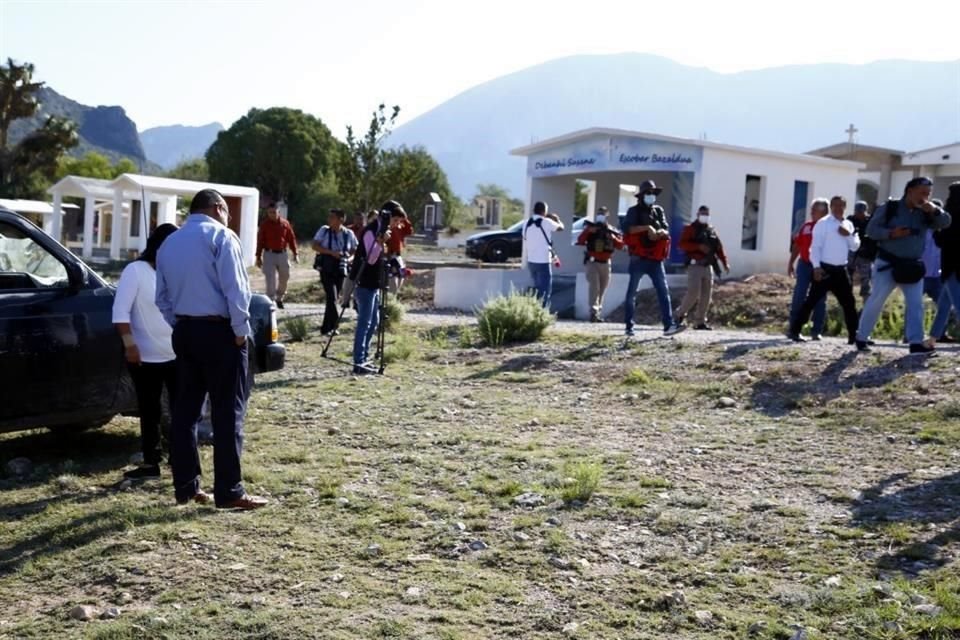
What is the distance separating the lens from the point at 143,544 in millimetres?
5574

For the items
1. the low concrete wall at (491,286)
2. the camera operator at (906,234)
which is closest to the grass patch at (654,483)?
the camera operator at (906,234)

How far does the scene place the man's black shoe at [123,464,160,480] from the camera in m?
6.95

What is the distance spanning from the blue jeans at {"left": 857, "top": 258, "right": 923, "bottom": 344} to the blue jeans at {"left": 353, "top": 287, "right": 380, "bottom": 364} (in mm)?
4850

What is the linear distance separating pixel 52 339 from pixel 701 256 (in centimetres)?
912

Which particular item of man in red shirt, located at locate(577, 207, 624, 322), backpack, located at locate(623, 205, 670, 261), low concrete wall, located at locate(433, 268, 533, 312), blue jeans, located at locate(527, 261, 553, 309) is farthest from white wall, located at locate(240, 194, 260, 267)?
backpack, located at locate(623, 205, 670, 261)

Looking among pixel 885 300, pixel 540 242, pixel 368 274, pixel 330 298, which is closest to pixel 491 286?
pixel 540 242

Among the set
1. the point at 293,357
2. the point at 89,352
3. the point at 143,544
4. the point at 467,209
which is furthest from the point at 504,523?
the point at 467,209

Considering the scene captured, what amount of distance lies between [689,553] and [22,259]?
14.8ft

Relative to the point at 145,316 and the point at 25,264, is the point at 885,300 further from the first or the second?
the point at 25,264

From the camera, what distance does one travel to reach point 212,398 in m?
5.99

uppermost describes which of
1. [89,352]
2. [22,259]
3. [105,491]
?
[22,259]

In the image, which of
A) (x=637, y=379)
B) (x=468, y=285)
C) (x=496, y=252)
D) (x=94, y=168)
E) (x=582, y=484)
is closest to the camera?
(x=582, y=484)

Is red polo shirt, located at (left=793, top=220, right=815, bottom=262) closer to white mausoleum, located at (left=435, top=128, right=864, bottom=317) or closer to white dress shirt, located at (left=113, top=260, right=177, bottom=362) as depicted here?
white mausoleum, located at (left=435, top=128, right=864, bottom=317)

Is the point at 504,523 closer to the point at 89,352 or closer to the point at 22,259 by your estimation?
the point at 89,352
